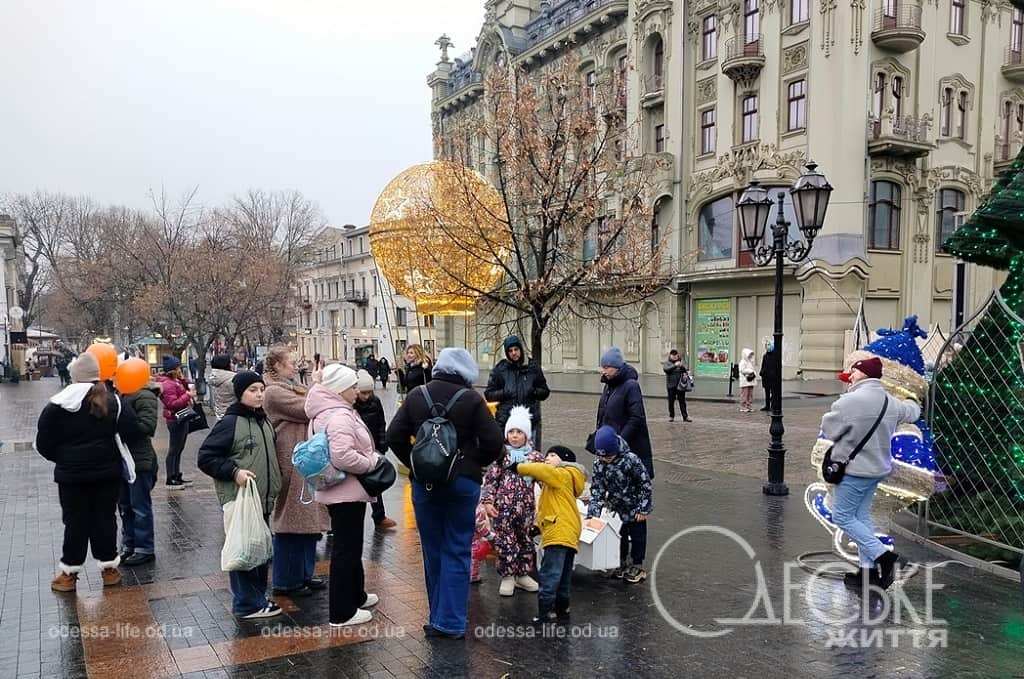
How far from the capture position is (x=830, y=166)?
25.1 m

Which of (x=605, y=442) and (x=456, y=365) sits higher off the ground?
(x=456, y=365)

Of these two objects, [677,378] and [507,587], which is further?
[677,378]

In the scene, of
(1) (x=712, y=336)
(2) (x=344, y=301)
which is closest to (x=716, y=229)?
→ (1) (x=712, y=336)

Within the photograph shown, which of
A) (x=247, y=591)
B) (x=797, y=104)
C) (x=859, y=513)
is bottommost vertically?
(x=247, y=591)

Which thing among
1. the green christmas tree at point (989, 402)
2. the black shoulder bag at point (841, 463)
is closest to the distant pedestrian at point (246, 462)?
the black shoulder bag at point (841, 463)

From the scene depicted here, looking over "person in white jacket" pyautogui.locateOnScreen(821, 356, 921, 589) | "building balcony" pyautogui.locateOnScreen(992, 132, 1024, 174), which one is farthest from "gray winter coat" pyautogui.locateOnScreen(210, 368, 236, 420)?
"building balcony" pyautogui.locateOnScreen(992, 132, 1024, 174)

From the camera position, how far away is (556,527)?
4.97 meters

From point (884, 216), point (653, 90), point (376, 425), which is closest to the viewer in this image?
point (376, 425)

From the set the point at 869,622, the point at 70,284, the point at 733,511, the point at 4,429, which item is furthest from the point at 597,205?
the point at 70,284

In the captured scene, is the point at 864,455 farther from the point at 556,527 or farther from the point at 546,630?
the point at 546,630

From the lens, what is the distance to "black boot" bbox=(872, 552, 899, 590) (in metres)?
5.46

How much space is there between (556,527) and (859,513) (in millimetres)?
2535

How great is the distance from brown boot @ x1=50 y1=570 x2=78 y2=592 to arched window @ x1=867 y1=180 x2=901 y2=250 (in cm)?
2662

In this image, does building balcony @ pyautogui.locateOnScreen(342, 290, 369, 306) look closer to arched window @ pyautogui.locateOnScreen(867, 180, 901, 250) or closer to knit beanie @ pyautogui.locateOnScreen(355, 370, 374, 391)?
arched window @ pyautogui.locateOnScreen(867, 180, 901, 250)
